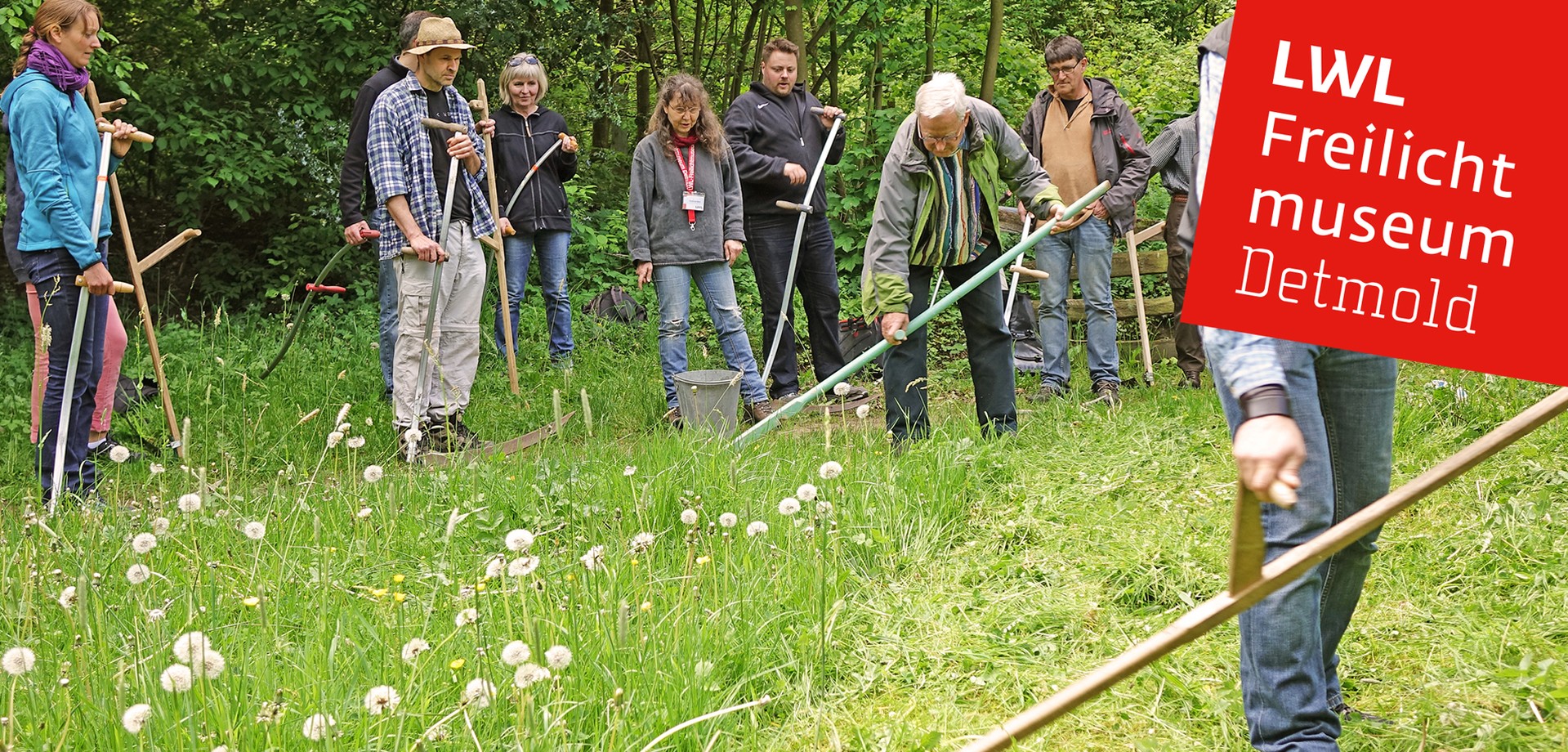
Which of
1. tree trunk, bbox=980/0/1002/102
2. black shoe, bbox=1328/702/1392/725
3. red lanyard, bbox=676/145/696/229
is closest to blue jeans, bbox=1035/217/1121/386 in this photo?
red lanyard, bbox=676/145/696/229

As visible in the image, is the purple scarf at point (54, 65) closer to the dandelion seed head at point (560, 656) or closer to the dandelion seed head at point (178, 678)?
the dandelion seed head at point (178, 678)

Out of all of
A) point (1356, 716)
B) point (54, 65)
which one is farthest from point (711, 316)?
point (1356, 716)

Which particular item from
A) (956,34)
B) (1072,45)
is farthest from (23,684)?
(956,34)

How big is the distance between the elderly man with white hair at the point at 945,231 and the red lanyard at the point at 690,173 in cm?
177

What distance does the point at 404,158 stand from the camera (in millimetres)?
6164

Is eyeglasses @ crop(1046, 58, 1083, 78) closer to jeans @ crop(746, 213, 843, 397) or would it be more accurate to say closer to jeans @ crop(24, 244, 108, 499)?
jeans @ crop(746, 213, 843, 397)

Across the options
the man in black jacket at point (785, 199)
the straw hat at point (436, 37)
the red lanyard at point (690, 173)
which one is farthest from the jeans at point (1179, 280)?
the straw hat at point (436, 37)

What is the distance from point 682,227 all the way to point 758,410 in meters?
1.10

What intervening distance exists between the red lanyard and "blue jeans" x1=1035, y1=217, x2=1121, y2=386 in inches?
78.1

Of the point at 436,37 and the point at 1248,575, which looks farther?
the point at 436,37

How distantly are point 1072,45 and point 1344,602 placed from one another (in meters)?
5.16

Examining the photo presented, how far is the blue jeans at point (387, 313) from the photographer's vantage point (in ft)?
22.4

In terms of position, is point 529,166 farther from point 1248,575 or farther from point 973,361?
point 1248,575

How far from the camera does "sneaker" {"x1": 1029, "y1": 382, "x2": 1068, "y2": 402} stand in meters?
7.00
